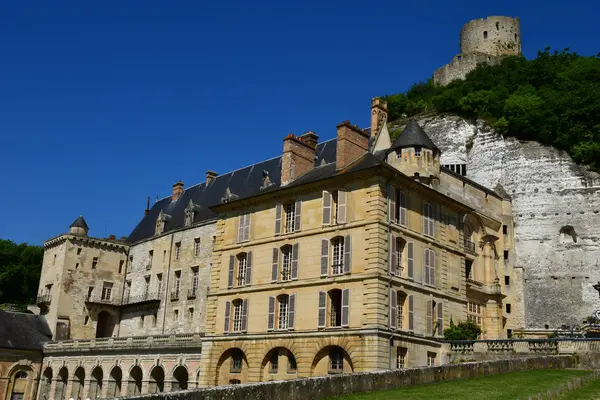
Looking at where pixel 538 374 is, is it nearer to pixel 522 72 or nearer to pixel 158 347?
pixel 158 347

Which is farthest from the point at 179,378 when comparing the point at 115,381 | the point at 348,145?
the point at 348,145

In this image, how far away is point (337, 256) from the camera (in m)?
26.1

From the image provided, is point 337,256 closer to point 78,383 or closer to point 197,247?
point 197,247

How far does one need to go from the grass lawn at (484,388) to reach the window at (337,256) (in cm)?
931

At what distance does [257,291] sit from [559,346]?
40.2ft

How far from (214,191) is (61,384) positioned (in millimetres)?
16166

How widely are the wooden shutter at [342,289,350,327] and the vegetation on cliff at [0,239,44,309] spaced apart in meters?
43.5

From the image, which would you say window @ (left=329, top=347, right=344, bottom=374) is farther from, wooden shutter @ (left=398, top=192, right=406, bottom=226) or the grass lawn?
the grass lawn

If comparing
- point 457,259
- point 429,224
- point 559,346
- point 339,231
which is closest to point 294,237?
point 339,231

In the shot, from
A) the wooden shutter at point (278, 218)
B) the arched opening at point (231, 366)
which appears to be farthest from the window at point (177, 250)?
the wooden shutter at point (278, 218)

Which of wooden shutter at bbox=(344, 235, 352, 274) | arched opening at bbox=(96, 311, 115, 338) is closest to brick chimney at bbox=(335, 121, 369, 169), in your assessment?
wooden shutter at bbox=(344, 235, 352, 274)

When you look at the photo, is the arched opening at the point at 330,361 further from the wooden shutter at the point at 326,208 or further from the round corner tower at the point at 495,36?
the round corner tower at the point at 495,36

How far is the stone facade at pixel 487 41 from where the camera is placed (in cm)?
5406

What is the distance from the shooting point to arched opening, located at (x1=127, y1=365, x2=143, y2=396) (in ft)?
125
